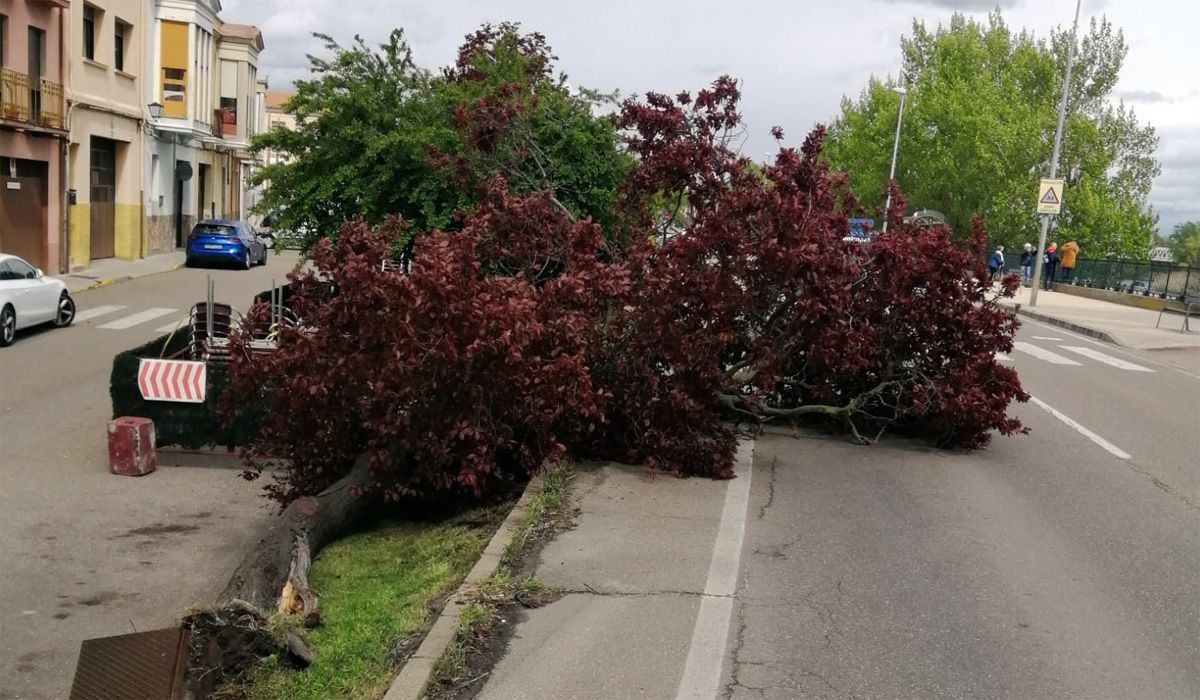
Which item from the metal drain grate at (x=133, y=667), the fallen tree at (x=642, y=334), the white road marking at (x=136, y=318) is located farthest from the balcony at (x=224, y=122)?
the metal drain grate at (x=133, y=667)

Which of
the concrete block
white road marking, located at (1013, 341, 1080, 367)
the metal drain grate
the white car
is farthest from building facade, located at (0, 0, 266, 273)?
the metal drain grate

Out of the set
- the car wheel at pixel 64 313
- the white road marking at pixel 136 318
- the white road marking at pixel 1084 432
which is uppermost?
the white road marking at pixel 1084 432

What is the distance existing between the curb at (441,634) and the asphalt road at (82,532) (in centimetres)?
223

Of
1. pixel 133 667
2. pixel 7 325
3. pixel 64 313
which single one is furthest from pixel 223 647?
pixel 64 313

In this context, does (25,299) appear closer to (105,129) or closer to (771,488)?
(771,488)

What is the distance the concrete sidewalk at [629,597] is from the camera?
536 centimetres

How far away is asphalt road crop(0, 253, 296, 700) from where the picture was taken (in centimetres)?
732

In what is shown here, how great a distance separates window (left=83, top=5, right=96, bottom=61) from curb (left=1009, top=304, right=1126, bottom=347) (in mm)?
26673

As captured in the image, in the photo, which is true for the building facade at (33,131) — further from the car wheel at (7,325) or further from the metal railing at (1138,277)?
the metal railing at (1138,277)

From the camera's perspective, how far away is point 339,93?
1583cm

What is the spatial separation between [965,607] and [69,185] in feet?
97.3

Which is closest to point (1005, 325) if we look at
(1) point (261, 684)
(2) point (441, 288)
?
(2) point (441, 288)

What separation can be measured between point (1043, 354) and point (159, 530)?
53.0ft

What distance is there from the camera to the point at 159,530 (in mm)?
9648
